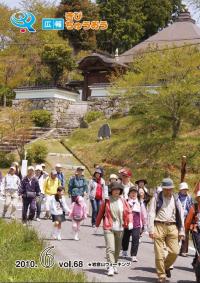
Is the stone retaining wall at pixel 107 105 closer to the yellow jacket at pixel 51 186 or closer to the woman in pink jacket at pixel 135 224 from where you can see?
the yellow jacket at pixel 51 186

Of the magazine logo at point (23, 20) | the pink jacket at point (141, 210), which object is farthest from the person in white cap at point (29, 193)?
the magazine logo at point (23, 20)

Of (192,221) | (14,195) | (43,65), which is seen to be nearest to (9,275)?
(192,221)

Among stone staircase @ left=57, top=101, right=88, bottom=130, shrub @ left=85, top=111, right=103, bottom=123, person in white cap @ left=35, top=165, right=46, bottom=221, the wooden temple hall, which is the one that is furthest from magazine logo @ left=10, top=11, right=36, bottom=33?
person in white cap @ left=35, top=165, right=46, bottom=221

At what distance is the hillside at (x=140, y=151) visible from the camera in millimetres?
23500

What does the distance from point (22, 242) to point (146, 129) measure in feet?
60.9

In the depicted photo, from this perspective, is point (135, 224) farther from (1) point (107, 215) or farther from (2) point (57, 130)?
(2) point (57, 130)

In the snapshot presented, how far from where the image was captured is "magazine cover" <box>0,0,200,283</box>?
27.4ft

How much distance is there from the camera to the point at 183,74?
2519 cm

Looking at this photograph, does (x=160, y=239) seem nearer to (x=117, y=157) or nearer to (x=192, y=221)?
(x=192, y=221)

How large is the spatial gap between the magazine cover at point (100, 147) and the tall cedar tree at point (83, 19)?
0.35 ft

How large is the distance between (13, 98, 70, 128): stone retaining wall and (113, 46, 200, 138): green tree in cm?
693

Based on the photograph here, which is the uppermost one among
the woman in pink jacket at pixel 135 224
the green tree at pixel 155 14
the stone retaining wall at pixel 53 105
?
the green tree at pixel 155 14

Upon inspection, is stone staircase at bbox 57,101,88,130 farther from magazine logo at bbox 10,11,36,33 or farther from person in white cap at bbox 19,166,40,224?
person in white cap at bbox 19,166,40,224

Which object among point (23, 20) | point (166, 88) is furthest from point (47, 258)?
point (23, 20)
